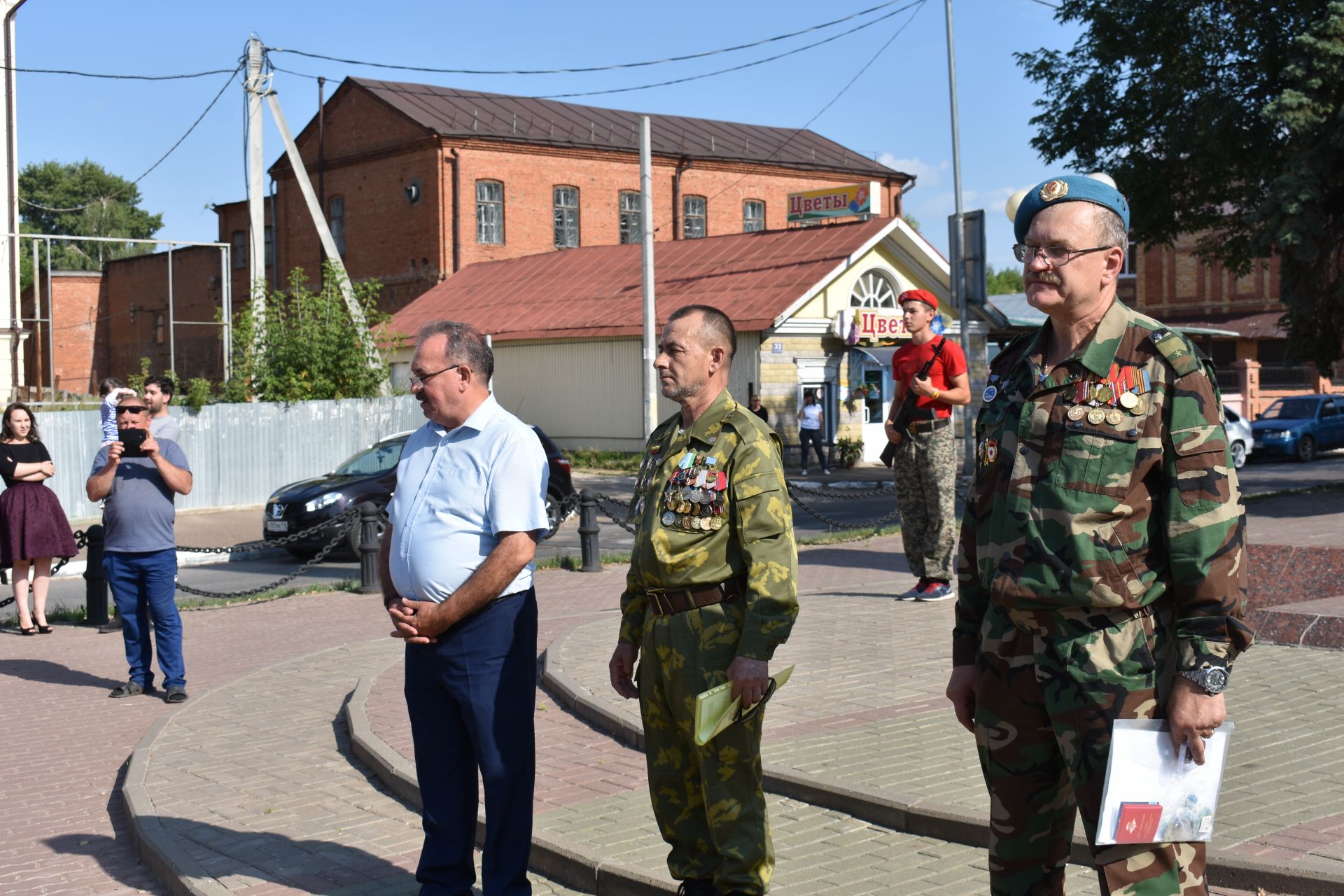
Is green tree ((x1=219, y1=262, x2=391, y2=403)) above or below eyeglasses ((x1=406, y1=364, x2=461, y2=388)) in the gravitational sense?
above

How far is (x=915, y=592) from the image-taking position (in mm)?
10359

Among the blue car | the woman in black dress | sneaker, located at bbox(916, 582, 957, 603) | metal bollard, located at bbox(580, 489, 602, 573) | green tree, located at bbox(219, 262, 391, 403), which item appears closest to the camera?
sneaker, located at bbox(916, 582, 957, 603)

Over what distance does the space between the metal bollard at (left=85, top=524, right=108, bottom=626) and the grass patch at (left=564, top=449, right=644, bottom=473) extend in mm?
20030

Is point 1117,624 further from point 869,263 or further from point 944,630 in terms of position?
point 869,263

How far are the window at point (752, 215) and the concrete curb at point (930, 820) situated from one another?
143 feet

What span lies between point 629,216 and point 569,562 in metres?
33.4

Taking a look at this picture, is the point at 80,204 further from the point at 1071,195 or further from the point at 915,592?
the point at 1071,195

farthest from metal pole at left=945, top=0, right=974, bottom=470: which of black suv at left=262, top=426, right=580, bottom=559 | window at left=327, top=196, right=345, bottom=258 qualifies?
window at left=327, top=196, right=345, bottom=258

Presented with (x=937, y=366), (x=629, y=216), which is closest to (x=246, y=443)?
(x=937, y=366)

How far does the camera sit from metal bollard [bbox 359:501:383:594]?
44.3ft

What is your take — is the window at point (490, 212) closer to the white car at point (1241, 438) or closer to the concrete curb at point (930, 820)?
the white car at point (1241, 438)

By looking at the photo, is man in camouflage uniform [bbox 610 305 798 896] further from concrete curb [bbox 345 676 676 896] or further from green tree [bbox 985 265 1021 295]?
green tree [bbox 985 265 1021 295]

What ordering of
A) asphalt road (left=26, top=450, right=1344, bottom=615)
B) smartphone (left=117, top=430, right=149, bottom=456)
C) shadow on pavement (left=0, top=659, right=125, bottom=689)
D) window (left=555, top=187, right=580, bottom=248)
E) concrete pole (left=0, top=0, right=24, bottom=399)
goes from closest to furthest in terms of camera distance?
smartphone (left=117, top=430, right=149, bottom=456) → shadow on pavement (left=0, top=659, right=125, bottom=689) → asphalt road (left=26, top=450, right=1344, bottom=615) → concrete pole (left=0, top=0, right=24, bottom=399) → window (left=555, top=187, right=580, bottom=248)

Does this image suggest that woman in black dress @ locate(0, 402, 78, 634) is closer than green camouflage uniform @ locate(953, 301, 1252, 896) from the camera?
No
